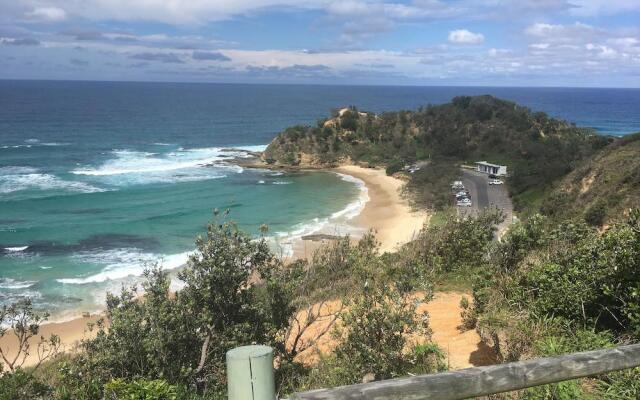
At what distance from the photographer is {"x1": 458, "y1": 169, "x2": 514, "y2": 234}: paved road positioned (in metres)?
43.4

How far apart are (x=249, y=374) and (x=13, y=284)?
29.3 m

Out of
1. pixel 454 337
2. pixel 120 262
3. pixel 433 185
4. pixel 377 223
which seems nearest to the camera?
pixel 454 337

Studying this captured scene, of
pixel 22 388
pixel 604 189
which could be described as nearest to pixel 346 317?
pixel 22 388

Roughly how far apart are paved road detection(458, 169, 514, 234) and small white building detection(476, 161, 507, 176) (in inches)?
33.6

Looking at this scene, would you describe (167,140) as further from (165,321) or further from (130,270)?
(165,321)

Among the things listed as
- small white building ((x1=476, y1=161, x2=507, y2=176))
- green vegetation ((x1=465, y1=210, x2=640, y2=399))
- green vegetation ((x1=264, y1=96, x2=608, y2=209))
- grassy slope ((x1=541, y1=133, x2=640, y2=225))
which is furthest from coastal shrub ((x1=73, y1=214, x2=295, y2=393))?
small white building ((x1=476, y1=161, x2=507, y2=176))

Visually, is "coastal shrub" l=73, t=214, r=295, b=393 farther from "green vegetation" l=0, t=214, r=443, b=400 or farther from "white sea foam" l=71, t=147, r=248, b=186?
"white sea foam" l=71, t=147, r=248, b=186

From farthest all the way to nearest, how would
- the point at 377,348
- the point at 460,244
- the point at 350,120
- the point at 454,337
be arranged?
the point at 350,120 < the point at 460,244 < the point at 454,337 < the point at 377,348

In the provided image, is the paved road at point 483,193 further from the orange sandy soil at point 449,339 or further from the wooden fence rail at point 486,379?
the wooden fence rail at point 486,379

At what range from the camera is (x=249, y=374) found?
2434 mm

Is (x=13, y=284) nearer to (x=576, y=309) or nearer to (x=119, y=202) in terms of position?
(x=119, y=202)

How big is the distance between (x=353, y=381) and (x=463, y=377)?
4.41 meters

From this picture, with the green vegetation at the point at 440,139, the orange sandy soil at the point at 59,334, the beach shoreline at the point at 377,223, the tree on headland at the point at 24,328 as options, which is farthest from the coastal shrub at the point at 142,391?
the green vegetation at the point at 440,139

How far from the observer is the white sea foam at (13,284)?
87.5ft
